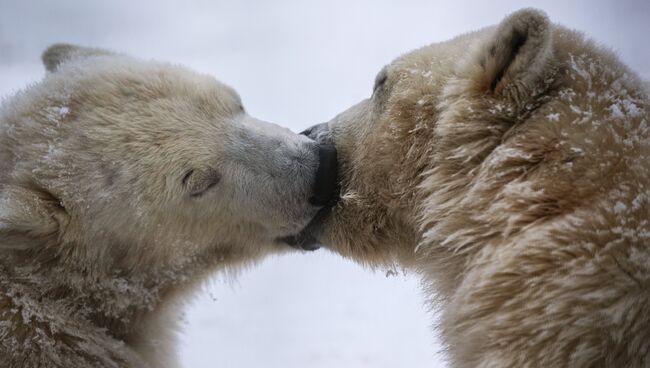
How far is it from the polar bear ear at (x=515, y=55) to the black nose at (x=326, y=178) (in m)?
0.85

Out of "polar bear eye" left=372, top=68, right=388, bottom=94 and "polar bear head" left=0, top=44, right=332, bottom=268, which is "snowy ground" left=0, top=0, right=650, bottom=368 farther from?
"polar bear eye" left=372, top=68, right=388, bottom=94

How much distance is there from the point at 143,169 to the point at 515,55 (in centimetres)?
158

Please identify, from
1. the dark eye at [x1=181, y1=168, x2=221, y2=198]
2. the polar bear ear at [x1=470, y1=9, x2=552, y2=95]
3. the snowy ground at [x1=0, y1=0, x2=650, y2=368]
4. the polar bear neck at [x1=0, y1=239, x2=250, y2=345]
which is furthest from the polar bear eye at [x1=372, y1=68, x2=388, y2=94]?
the snowy ground at [x1=0, y1=0, x2=650, y2=368]

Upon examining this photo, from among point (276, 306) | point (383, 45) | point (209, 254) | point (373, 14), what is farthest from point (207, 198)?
point (373, 14)

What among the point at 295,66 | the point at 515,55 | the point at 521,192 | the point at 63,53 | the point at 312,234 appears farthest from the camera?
the point at 295,66

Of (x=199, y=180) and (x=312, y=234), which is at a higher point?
(x=199, y=180)

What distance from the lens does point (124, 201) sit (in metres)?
2.85

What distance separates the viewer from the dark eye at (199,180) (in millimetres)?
2891

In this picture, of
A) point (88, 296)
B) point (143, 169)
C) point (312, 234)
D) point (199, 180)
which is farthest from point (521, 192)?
point (88, 296)

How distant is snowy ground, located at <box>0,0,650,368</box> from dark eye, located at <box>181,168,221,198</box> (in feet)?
2.00

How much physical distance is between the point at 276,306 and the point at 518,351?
3874 mm

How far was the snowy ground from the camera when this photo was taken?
16.9 ft

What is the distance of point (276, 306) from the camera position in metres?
5.61

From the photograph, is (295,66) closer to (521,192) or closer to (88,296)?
(88,296)
